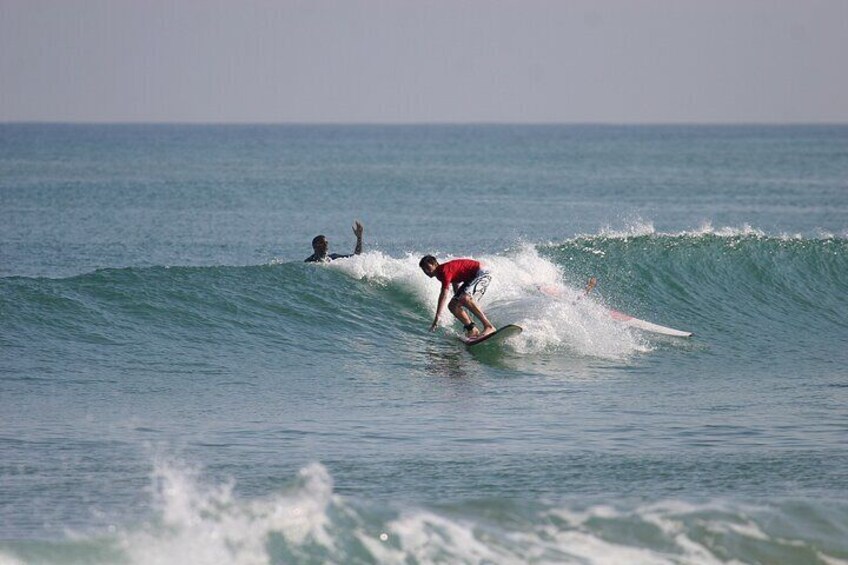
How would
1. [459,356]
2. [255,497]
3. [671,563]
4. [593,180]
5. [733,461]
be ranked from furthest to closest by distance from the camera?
[593,180], [459,356], [733,461], [255,497], [671,563]

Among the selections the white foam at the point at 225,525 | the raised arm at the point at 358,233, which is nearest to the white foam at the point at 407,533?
the white foam at the point at 225,525

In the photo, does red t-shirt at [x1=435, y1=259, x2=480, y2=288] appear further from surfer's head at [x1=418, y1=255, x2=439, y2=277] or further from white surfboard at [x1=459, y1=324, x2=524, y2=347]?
white surfboard at [x1=459, y1=324, x2=524, y2=347]

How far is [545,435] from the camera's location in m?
11.6

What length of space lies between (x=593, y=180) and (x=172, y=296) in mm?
48748

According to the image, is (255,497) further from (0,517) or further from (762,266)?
(762,266)

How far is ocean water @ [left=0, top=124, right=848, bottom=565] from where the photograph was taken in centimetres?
909

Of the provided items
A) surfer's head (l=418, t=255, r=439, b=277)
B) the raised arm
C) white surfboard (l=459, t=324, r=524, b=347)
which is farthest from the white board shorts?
the raised arm

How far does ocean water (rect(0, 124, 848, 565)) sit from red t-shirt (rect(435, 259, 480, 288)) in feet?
3.19

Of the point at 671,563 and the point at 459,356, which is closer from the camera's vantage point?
the point at 671,563

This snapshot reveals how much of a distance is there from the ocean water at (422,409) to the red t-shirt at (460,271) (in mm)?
973

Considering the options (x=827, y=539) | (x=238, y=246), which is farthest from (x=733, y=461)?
(x=238, y=246)

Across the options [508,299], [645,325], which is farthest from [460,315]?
[645,325]

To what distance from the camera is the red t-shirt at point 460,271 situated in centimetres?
1617

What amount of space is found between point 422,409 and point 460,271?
371cm
